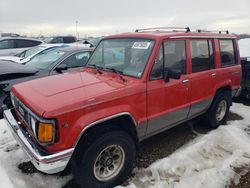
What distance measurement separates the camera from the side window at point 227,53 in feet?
16.8

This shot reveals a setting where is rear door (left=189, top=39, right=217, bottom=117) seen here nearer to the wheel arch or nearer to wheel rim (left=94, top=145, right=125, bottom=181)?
the wheel arch

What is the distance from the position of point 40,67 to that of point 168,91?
4052 millimetres

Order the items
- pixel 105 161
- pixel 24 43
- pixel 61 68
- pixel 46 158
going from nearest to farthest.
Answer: pixel 46 158 < pixel 105 161 < pixel 61 68 < pixel 24 43

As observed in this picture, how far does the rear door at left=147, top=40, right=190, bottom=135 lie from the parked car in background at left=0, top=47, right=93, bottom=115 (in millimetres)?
2638

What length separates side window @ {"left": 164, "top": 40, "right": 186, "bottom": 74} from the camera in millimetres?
3878

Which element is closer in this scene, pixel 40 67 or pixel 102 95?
pixel 102 95

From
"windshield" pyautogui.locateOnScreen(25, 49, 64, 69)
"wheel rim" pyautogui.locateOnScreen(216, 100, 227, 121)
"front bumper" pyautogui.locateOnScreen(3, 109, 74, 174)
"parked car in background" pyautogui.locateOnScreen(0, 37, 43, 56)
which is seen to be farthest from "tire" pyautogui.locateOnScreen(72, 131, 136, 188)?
"parked car in background" pyautogui.locateOnScreen(0, 37, 43, 56)

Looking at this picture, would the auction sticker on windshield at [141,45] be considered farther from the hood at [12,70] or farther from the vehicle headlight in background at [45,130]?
the hood at [12,70]

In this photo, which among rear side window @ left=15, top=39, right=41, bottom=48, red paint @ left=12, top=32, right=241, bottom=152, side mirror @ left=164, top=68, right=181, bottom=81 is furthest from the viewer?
rear side window @ left=15, top=39, right=41, bottom=48

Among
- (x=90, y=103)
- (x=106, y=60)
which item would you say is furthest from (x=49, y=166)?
(x=106, y=60)

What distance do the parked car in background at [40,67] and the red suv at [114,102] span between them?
1681 millimetres

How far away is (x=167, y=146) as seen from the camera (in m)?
4.52

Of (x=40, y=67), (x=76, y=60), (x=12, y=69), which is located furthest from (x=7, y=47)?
(x=12, y=69)

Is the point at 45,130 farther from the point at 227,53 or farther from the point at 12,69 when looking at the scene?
the point at 227,53
